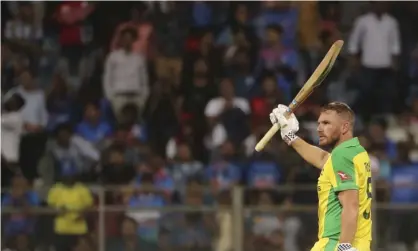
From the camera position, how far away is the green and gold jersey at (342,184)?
768 cm

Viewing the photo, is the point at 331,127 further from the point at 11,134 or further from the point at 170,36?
the point at 170,36

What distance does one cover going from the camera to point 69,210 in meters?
13.5

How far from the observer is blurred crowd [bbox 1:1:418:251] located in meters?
13.3

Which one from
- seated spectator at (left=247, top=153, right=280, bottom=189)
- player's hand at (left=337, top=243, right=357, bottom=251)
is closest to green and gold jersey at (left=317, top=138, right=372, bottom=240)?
player's hand at (left=337, top=243, right=357, bottom=251)

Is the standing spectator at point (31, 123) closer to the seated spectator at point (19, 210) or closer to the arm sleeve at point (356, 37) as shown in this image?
the seated spectator at point (19, 210)

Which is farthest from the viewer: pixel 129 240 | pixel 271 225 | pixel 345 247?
pixel 271 225

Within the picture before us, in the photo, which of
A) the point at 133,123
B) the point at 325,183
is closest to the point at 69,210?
the point at 133,123

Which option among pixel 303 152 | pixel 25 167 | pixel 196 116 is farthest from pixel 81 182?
pixel 303 152

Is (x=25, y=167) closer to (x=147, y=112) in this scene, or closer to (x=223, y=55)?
(x=147, y=112)

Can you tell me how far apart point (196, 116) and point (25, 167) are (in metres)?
2.22

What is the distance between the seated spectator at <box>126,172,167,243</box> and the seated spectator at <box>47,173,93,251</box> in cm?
50

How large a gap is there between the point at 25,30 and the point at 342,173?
9.59 m

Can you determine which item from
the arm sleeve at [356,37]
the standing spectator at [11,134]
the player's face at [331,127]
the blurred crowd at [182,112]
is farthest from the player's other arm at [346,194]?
the arm sleeve at [356,37]

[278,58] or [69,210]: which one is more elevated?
[278,58]
